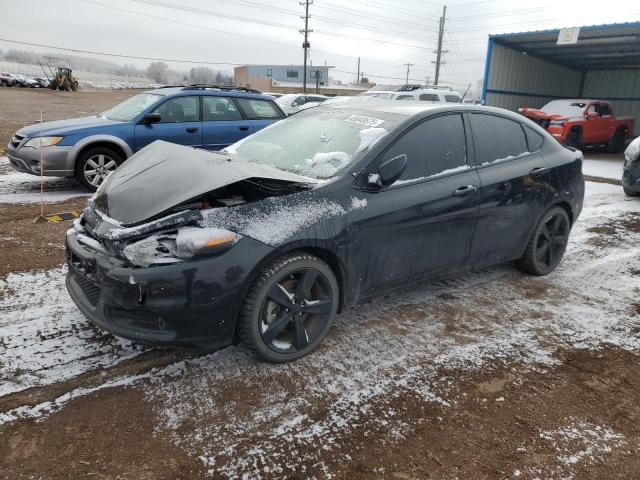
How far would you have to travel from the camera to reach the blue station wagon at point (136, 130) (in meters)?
6.79

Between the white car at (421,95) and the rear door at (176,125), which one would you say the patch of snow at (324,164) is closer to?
the rear door at (176,125)

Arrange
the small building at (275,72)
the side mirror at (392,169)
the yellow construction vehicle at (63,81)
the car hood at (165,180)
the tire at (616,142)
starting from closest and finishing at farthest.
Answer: the car hood at (165,180) → the side mirror at (392,169) → the tire at (616,142) → the yellow construction vehicle at (63,81) → the small building at (275,72)

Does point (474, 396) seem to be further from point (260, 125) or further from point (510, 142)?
point (260, 125)

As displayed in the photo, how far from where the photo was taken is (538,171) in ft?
13.7

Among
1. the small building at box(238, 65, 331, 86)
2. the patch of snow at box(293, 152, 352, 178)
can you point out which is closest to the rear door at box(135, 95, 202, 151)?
the patch of snow at box(293, 152, 352, 178)

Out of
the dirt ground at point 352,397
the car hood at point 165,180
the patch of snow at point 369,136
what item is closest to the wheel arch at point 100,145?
the dirt ground at point 352,397

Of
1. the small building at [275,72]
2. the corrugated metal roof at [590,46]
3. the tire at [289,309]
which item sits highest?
the small building at [275,72]

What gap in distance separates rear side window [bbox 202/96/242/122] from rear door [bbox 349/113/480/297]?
5.05 metres

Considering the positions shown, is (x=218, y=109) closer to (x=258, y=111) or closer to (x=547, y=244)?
(x=258, y=111)

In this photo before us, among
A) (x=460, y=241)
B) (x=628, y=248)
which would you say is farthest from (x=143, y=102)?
(x=628, y=248)

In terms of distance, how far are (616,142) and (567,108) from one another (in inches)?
107

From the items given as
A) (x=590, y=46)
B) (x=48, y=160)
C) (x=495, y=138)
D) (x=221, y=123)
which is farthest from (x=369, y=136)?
(x=590, y=46)

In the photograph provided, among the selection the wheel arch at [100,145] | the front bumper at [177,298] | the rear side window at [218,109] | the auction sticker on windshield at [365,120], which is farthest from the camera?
the rear side window at [218,109]

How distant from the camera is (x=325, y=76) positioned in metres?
78.4
